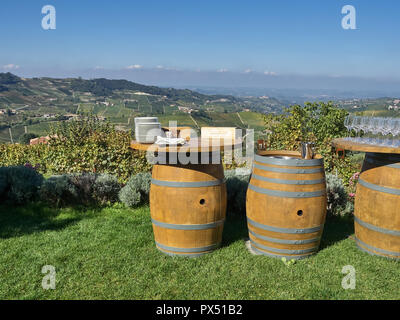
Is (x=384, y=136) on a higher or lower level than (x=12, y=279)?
higher

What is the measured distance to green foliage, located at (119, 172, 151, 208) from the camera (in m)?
6.34

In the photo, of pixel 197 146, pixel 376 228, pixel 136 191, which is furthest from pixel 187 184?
pixel 136 191

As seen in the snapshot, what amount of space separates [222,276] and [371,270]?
1.79 meters

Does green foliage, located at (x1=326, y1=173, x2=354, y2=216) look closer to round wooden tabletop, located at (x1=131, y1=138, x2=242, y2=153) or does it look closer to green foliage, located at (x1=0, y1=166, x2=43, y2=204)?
round wooden tabletop, located at (x1=131, y1=138, x2=242, y2=153)

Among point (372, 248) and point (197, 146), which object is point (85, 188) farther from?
point (372, 248)

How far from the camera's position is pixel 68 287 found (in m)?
3.63

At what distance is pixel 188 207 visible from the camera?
418 centimetres

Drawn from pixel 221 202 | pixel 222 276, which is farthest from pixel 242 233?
pixel 222 276

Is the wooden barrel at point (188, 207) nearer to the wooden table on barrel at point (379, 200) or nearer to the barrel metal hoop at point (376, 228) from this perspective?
the wooden table on barrel at point (379, 200)

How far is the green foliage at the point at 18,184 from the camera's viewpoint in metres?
6.36
